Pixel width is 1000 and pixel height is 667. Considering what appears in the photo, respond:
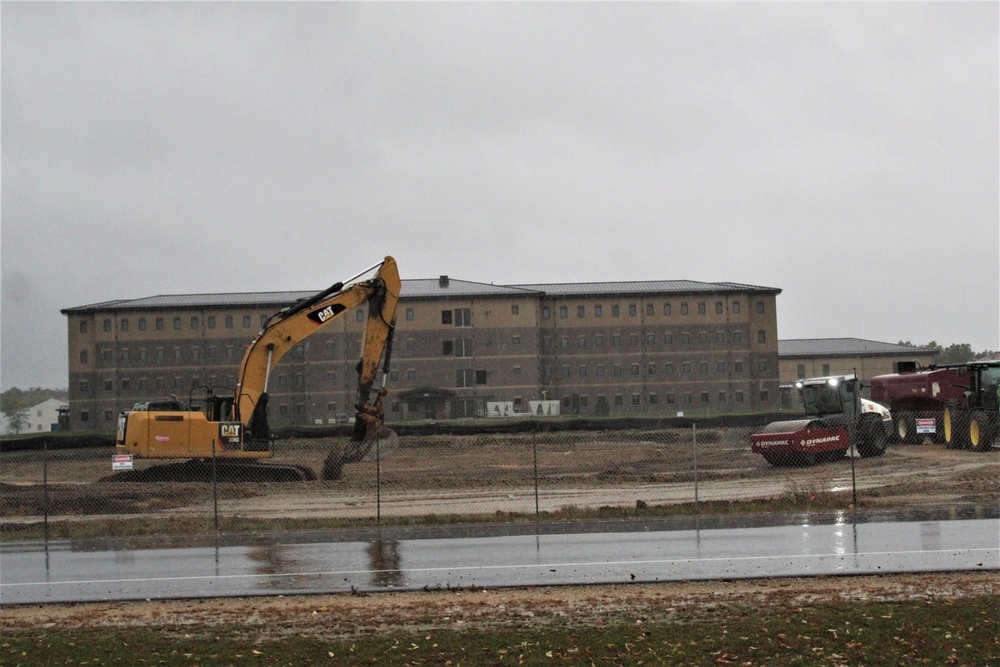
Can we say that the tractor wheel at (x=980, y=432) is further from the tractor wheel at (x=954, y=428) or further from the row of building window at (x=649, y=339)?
the row of building window at (x=649, y=339)

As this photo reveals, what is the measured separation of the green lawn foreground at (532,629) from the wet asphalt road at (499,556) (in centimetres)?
86

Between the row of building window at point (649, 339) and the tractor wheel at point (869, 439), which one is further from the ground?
the row of building window at point (649, 339)

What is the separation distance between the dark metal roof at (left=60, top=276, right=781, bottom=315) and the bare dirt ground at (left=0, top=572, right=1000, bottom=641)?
2829 inches

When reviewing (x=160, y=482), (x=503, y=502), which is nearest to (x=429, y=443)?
(x=160, y=482)

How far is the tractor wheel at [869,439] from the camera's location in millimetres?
34219

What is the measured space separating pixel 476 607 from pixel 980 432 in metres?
27.2

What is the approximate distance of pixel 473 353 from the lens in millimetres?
85125

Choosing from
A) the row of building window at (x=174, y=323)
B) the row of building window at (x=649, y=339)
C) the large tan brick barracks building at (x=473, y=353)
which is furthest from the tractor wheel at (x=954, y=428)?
the row of building window at (x=174, y=323)

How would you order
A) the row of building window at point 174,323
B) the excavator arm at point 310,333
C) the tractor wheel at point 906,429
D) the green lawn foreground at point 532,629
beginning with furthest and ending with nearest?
the row of building window at point 174,323 → the tractor wheel at point 906,429 → the excavator arm at point 310,333 → the green lawn foreground at point 532,629

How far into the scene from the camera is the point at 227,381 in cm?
8438

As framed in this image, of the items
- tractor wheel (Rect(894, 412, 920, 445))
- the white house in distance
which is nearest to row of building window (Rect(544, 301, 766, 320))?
tractor wheel (Rect(894, 412, 920, 445))

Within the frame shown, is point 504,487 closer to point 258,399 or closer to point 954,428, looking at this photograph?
point 258,399

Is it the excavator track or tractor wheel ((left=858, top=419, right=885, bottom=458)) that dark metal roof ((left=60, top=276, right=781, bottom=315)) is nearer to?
the excavator track

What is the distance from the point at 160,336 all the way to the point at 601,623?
79.9m
